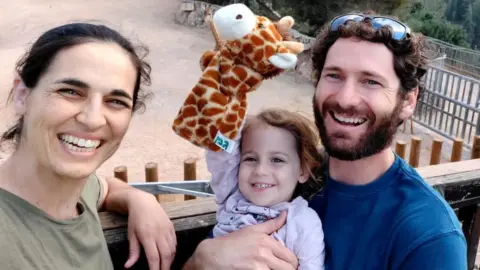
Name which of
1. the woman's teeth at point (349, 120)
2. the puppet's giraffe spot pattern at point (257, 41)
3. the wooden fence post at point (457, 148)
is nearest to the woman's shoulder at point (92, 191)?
the puppet's giraffe spot pattern at point (257, 41)

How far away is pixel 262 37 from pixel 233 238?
2.13ft

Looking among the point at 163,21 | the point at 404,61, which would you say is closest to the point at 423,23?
the point at 163,21

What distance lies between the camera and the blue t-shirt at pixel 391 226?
4.07 ft

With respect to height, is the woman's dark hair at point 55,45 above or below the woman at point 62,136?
above

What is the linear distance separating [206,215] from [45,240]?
0.67 m

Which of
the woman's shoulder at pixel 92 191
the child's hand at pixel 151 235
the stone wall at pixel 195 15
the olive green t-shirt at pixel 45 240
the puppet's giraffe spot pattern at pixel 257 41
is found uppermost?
the puppet's giraffe spot pattern at pixel 257 41

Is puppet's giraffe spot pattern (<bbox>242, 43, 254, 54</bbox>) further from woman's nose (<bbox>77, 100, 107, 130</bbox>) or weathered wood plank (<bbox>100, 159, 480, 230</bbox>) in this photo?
weathered wood plank (<bbox>100, 159, 480, 230</bbox>)

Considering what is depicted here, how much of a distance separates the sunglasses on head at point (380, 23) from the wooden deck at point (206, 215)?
0.77 metres

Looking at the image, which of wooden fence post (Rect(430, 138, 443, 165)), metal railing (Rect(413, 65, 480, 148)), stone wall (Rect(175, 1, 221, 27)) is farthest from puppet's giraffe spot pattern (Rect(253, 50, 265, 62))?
stone wall (Rect(175, 1, 221, 27))

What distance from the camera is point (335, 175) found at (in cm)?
158

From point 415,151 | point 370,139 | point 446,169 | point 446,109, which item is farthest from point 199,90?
point 446,109

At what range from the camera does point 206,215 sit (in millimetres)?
1795

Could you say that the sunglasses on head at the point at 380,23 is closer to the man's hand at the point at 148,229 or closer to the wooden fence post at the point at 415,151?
the man's hand at the point at 148,229

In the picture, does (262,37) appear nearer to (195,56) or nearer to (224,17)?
(224,17)
